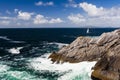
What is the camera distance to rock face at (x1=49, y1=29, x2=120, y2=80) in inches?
1859

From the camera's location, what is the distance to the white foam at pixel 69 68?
4865cm

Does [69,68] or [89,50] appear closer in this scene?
[69,68]

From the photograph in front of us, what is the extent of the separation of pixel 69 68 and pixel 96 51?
934 centimetres

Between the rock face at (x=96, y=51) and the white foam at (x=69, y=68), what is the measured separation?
193 cm

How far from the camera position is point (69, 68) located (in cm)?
5509

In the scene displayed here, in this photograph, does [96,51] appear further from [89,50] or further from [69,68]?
[69,68]

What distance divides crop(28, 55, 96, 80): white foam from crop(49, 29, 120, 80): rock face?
193 cm

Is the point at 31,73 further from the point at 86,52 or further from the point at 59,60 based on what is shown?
the point at 86,52

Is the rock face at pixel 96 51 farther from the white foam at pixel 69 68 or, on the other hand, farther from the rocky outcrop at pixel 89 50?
the white foam at pixel 69 68

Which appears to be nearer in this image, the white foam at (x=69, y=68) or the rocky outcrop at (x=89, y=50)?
the white foam at (x=69, y=68)

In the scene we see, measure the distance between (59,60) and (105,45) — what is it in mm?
12887

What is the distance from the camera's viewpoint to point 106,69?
46.0 meters

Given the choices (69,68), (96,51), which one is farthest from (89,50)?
(69,68)

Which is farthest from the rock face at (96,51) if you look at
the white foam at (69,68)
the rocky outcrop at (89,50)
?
the white foam at (69,68)
